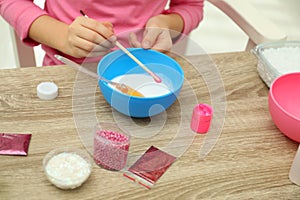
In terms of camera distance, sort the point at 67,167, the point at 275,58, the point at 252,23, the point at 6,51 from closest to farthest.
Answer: the point at 67,167 → the point at 275,58 → the point at 252,23 → the point at 6,51

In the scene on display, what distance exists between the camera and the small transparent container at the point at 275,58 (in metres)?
0.95

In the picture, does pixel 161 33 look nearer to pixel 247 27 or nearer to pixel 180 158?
pixel 247 27

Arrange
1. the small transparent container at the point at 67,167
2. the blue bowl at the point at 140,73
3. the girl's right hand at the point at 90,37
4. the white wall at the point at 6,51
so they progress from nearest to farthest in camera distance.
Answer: the small transparent container at the point at 67,167, the blue bowl at the point at 140,73, the girl's right hand at the point at 90,37, the white wall at the point at 6,51

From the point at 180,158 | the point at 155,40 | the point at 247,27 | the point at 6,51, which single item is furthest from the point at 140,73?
the point at 6,51

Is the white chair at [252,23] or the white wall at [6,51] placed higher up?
the white chair at [252,23]

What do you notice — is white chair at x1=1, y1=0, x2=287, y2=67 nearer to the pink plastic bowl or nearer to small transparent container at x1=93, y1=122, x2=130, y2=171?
the pink plastic bowl

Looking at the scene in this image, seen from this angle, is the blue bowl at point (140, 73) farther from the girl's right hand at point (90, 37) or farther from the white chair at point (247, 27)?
the white chair at point (247, 27)

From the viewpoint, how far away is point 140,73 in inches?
35.8

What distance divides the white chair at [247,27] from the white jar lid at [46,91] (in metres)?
0.35

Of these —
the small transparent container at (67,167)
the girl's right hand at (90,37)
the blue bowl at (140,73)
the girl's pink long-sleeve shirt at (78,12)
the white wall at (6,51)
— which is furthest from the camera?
the white wall at (6,51)

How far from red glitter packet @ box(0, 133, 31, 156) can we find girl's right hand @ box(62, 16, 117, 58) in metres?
0.24

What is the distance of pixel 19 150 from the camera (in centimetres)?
74

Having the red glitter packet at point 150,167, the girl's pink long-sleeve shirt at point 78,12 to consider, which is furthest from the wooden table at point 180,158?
the girl's pink long-sleeve shirt at point 78,12

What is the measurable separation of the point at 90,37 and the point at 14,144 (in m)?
0.28
